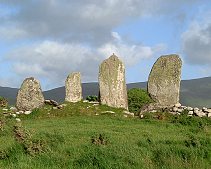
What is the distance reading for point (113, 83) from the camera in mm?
29156

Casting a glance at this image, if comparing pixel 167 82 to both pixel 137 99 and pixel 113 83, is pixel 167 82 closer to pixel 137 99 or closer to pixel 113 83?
pixel 137 99

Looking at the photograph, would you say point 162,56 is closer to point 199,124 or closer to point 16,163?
point 199,124

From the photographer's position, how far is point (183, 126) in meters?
21.9

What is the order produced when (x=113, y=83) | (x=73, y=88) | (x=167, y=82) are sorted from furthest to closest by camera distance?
(x=73, y=88) → (x=167, y=82) → (x=113, y=83)

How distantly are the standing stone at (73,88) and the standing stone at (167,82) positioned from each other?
4260 mm

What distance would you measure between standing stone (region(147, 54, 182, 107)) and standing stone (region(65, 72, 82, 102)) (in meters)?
4.26

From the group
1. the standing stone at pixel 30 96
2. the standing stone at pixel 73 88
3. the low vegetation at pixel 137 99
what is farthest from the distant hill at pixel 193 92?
the low vegetation at pixel 137 99

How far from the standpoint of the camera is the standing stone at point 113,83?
2881cm

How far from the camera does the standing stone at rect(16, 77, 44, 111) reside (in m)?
28.8

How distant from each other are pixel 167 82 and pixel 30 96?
8.06 metres

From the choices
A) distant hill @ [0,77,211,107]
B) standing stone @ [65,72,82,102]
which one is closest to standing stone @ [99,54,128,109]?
A: standing stone @ [65,72,82,102]

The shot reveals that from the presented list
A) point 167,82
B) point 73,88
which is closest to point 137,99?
point 167,82

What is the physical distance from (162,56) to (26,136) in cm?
1973

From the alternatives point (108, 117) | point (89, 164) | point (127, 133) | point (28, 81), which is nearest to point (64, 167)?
point (89, 164)
